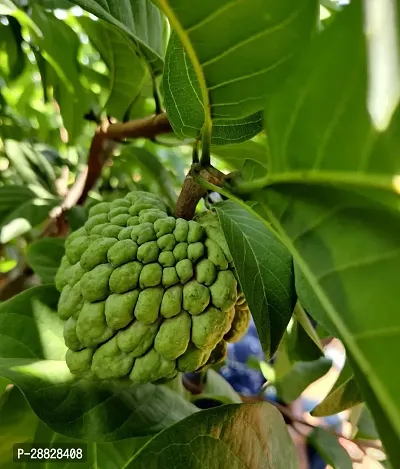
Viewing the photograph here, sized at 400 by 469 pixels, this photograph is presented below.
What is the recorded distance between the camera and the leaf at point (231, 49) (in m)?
0.44

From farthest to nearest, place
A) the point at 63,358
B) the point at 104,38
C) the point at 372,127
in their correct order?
the point at 104,38, the point at 63,358, the point at 372,127

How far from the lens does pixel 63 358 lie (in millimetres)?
720

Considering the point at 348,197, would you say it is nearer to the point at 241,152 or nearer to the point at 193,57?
the point at 193,57

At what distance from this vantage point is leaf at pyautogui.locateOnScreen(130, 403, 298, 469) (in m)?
0.65

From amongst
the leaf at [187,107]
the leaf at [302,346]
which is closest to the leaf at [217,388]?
the leaf at [302,346]

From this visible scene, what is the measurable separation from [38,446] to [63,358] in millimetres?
145

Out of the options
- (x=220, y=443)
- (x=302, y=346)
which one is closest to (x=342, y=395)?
(x=302, y=346)

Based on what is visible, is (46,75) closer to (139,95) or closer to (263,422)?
(139,95)

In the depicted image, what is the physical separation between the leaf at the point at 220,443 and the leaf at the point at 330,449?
393 mm

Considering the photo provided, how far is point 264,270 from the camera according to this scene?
0.61 m

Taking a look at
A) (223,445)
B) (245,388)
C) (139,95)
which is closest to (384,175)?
(223,445)

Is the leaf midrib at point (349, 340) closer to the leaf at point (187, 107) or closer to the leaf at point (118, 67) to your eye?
the leaf at point (187, 107)

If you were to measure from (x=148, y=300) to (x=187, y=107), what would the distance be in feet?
0.74

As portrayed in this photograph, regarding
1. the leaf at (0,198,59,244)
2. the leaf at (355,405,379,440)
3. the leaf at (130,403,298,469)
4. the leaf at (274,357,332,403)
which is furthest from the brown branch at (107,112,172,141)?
the leaf at (355,405,379,440)
